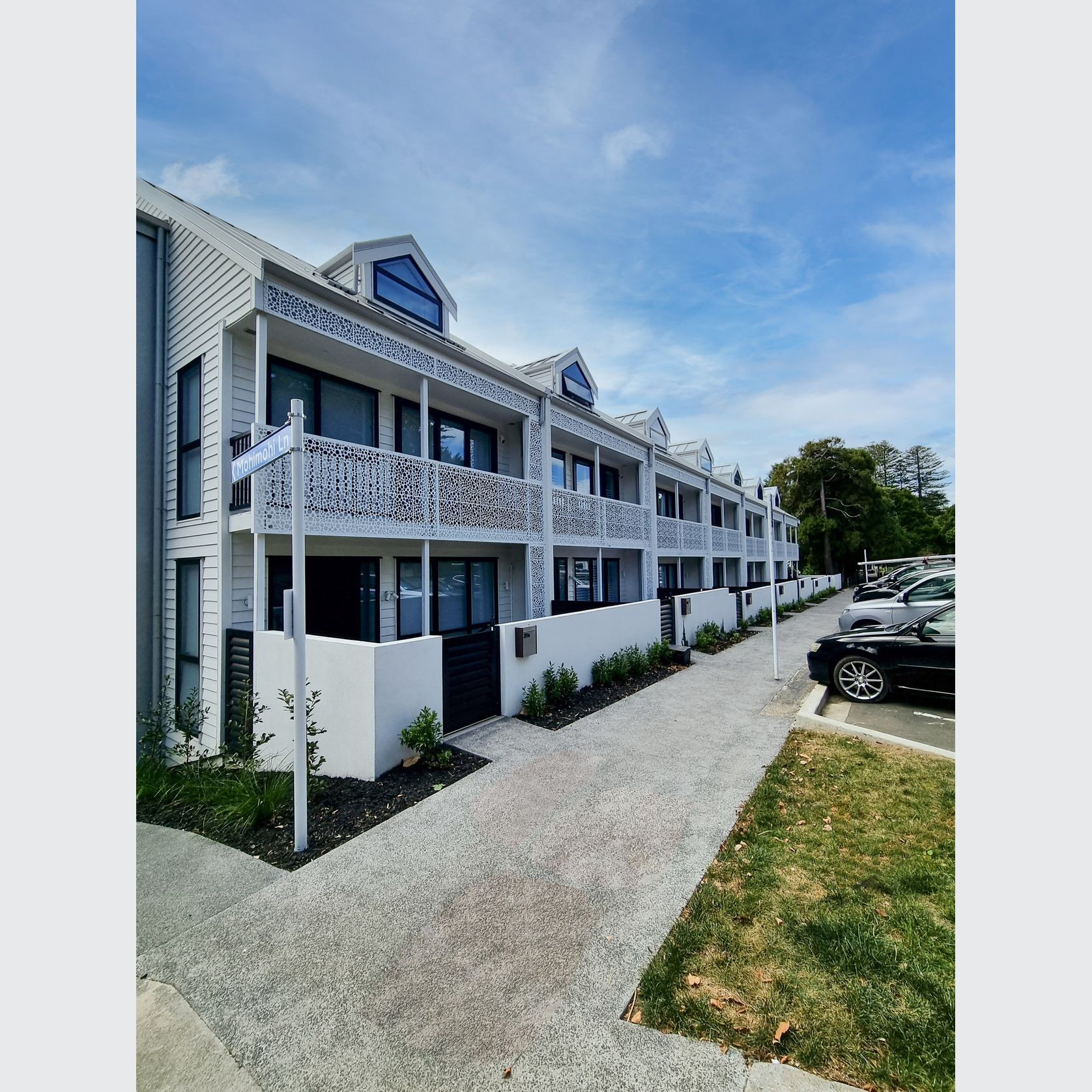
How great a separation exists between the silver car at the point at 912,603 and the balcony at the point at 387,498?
8.18 m

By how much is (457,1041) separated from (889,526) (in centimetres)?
5116

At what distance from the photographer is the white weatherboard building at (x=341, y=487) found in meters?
6.47

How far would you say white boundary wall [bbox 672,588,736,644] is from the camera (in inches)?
516

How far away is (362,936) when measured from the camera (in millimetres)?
3043

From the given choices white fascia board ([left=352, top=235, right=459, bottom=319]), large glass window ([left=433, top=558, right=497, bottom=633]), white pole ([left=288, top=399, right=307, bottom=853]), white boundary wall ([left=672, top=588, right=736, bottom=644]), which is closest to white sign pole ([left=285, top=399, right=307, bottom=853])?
white pole ([left=288, top=399, right=307, bottom=853])

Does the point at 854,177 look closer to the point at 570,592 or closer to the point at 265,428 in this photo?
the point at 265,428

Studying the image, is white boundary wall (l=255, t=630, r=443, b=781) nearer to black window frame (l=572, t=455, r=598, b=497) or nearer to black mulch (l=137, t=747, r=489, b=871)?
black mulch (l=137, t=747, r=489, b=871)

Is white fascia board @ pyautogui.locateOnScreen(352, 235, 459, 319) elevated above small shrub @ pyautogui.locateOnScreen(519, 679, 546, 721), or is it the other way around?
white fascia board @ pyautogui.locateOnScreen(352, 235, 459, 319)

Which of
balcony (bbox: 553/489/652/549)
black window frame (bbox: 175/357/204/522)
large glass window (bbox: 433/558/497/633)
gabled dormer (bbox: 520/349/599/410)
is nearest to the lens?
black window frame (bbox: 175/357/204/522)

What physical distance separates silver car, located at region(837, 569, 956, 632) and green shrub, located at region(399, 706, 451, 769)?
9428 millimetres

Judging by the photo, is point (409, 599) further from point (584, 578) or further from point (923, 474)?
point (923, 474)

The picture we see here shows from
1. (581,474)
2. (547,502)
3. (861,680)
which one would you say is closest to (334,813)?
(861,680)

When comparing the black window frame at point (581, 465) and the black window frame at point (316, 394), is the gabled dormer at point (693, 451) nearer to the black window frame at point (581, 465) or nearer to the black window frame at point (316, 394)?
the black window frame at point (581, 465)

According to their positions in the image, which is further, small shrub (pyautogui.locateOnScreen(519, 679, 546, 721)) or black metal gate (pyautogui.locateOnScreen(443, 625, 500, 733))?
small shrub (pyautogui.locateOnScreen(519, 679, 546, 721))
